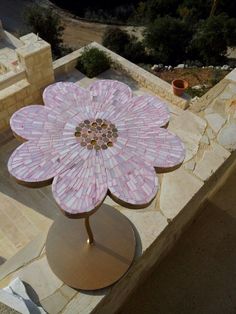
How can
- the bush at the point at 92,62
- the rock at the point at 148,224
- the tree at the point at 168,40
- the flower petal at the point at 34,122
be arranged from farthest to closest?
the tree at the point at 168,40 < the bush at the point at 92,62 < the rock at the point at 148,224 < the flower petal at the point at 34,122

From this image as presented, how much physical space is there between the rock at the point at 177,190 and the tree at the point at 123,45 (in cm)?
1075

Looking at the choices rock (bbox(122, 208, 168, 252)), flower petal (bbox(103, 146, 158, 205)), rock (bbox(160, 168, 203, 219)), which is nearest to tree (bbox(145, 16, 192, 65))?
rock (bbox(160, 168, 203, 219))

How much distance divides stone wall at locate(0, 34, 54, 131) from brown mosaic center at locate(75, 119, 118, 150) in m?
3.29

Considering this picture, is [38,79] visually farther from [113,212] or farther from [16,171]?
[16,171]

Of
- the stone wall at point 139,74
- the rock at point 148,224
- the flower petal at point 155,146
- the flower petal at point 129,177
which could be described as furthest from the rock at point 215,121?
the flower petal at point 129,177

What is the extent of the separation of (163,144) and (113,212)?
5.61 ft

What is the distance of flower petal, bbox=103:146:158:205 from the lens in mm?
3418

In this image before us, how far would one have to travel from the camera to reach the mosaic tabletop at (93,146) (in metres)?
3.44

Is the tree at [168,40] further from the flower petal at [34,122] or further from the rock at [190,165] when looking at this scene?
the flower petal at [34,122]

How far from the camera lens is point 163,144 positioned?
385cm

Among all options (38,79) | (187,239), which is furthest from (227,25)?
Answer: (187,239)

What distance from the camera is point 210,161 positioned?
19.0ft

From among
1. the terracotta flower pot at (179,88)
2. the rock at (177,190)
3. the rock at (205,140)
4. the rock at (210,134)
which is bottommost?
the rock at (177,190)

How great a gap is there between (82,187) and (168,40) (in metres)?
14.2
